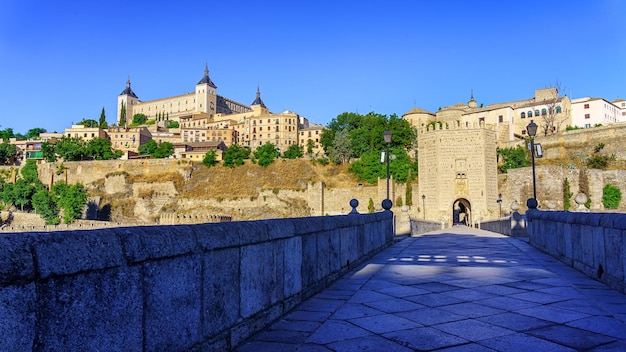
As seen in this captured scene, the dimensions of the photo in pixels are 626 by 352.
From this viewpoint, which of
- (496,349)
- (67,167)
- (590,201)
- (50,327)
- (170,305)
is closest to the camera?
(50,327)

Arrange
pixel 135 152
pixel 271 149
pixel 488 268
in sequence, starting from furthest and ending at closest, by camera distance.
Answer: pixel 135 152 < pixel 271 149 < pixel 488 268

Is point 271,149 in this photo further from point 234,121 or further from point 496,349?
point 496,349

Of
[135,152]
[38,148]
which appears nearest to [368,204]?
[135,152]

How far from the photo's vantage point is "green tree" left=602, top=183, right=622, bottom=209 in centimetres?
4188

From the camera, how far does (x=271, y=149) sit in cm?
7462

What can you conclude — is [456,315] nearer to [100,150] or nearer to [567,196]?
[567,196]

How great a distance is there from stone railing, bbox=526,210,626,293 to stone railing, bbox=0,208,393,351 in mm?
4063

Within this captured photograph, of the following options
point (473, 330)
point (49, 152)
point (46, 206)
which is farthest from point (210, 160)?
point (473, 330)

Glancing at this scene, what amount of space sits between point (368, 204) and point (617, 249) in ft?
170

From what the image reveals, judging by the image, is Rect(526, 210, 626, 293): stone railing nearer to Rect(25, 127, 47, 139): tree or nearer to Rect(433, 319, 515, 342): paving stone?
Rect(433, 319, 515, 342): paving stone

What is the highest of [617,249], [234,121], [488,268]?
[234,121]

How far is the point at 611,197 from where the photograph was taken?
41.9 m

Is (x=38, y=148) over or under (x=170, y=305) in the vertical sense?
over

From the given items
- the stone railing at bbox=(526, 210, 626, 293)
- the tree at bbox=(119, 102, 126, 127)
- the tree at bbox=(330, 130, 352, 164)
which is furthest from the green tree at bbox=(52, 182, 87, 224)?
the stone railing at bbox=(526, 210, 626, 293)
